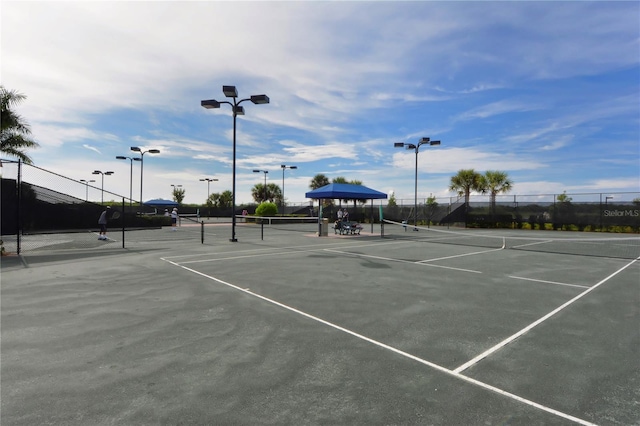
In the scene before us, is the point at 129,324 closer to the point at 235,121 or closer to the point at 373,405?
the point at 373,405

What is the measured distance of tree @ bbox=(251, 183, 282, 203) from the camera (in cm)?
7576

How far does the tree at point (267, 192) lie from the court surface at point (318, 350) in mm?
68051

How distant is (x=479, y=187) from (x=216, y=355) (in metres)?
46.1

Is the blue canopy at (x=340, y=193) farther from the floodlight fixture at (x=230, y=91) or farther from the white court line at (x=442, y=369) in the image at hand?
the white court line at (x=442, y=369)

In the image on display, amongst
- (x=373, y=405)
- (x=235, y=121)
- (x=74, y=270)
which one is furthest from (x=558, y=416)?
(x=235, y=121)

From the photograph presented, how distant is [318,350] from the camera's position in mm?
4000

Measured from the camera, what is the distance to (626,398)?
3023mm

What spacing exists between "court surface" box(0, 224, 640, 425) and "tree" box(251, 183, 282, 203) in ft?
223

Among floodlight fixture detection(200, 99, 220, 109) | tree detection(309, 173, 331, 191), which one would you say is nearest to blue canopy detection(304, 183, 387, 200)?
floodlight fixture detection(200, 99, 220, 109)

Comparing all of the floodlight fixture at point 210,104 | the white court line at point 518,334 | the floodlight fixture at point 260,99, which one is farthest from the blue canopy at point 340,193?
the white court line at point 518,334

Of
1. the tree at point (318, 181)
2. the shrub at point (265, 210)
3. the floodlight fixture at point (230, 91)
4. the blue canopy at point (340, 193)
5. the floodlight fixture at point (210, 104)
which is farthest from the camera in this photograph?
the tree at point (318, 181)

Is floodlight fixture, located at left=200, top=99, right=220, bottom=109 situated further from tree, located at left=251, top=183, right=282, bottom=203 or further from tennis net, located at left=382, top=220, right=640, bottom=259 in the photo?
tree, located at left=251, top=183, right=282, bottom=203

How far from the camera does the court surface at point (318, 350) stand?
2.82 metres

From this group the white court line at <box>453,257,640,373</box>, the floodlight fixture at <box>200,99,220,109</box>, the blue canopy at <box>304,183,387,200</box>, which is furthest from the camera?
the blue canopy at <box>304,183,387,200</box>
